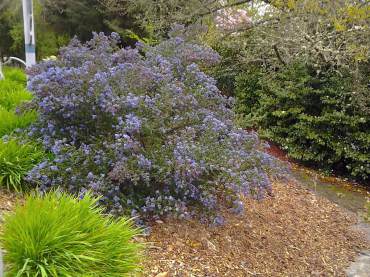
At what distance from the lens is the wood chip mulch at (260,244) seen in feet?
10.4

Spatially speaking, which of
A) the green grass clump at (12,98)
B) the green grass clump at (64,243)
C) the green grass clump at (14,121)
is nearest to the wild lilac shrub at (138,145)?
the green grass clump at (14,121)

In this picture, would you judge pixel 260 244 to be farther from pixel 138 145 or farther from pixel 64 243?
pixel 64 243

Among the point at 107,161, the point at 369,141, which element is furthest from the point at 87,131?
the point at 369,141

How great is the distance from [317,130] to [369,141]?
0.80m

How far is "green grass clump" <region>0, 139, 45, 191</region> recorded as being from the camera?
3.41 metres

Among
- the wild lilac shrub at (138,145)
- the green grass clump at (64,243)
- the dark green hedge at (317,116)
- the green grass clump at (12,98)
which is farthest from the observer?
the dark green hedge at (317,116)

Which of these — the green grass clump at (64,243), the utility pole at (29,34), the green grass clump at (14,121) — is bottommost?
the green grass clump at (64,243)

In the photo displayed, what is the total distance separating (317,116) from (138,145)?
450 cm

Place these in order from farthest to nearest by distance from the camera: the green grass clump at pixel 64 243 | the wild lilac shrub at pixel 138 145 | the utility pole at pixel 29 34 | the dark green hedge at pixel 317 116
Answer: the dark green hedge at pixel 317 116 < the utility pole at pixel 29 34 < the wild lilac shrub at pixel 138 145 < the green grass clump at pixel 64 243

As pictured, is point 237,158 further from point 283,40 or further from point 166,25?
point 166,25

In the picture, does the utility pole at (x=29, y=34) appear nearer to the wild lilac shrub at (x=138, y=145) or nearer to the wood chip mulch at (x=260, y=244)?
the wild lilac shrub at (x=138, y=145)

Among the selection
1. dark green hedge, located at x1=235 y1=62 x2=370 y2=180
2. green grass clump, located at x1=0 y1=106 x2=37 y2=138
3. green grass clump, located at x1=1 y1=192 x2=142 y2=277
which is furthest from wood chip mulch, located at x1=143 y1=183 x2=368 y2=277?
dark green hedge, located at x1=235 y1=62 x2=370 y2=180

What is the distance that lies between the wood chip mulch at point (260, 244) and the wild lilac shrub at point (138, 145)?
24 cm

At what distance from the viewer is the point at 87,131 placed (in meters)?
3.57
